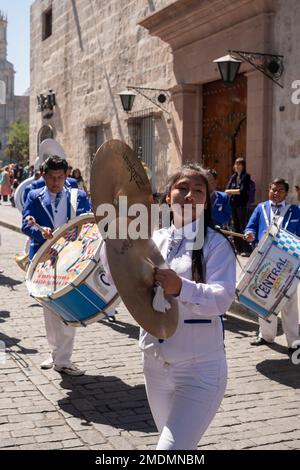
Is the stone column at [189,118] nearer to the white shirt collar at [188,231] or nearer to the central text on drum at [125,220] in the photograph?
the white shirt collar at [188,231]

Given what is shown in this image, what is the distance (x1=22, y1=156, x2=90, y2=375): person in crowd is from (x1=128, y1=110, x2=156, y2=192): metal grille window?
32.9ft

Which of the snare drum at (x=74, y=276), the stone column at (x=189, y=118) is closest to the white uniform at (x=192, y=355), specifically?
the snare drum at (x=74, y=276)

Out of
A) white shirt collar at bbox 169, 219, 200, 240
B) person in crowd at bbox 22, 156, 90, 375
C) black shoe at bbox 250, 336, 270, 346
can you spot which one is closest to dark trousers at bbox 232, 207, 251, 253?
black shoe at bbox 250, 336, 270, 346

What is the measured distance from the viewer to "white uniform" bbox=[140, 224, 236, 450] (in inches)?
105

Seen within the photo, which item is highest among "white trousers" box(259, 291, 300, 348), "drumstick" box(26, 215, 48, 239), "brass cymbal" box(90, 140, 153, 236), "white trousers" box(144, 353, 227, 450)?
"brass cymbal" box(90, 140, 153, 236)

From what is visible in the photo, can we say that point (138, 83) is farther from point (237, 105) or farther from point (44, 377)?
point (44, 377)

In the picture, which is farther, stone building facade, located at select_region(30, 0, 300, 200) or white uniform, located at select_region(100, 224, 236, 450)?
stone building facade, located at select_region(30, 0, 300, 200)

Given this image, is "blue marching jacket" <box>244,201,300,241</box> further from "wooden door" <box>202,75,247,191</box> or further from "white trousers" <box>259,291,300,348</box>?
"wooden door" <box>202,75,247,191</box>

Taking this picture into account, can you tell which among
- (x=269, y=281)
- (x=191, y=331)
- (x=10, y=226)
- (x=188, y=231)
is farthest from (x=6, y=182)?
(x=191, y=331)

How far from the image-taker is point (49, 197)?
565cm

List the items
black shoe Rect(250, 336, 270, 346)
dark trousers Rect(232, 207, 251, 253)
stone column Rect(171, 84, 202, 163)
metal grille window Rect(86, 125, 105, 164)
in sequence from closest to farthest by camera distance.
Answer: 1. black shoe Rect(250, 336, 270, 346)
2. dark trousers Rect(232, 207, 251, 253)
3. stone column Rect(171, 84, 202, 163)
4. metal grille window Rect(86, 125, 105, 164)

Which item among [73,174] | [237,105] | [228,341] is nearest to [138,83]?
[73,174]

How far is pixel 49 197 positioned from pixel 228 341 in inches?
92.1

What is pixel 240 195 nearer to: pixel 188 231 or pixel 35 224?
pixel 35 224
